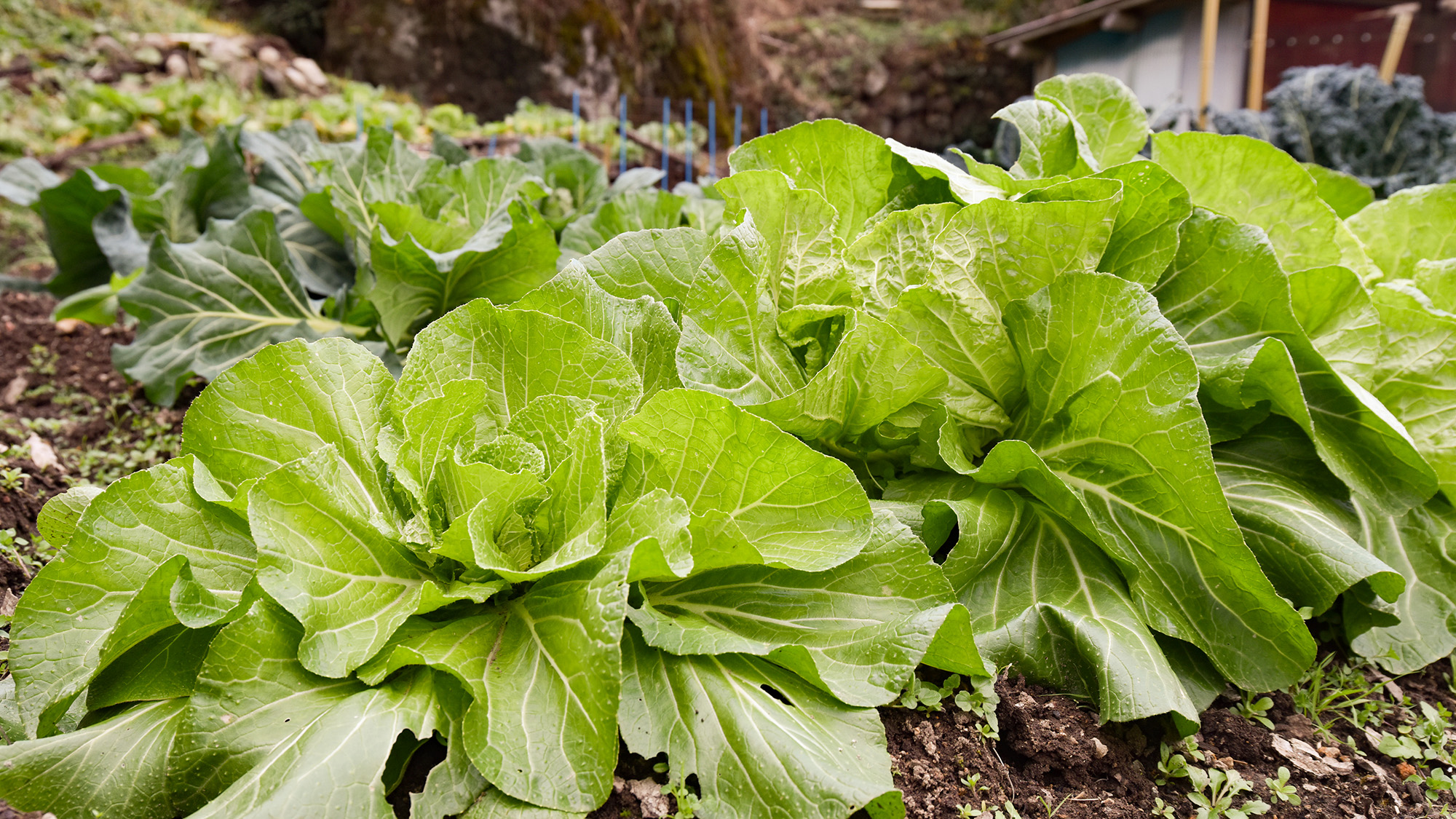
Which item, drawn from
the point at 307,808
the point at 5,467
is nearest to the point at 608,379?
the point at 307,808

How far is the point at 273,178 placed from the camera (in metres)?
3.90

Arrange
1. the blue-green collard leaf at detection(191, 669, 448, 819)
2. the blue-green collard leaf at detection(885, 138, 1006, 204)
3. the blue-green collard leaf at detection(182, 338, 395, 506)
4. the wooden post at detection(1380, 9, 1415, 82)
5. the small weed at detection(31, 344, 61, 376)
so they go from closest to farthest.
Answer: the blue-green collard leaf at detection(191, 669, 448, 819) → the blue-green collard leaf at detection(182, 338, 395, 506) → the blue-green collard leaf at detection(885, 138, 1006, 204) → the small weed at detection(31, 344, 61, 376) → the wooden post at detection(1380, 9, 1415, 82)

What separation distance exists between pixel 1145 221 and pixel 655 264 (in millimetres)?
1098

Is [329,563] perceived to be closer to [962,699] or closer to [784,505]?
[784,505]

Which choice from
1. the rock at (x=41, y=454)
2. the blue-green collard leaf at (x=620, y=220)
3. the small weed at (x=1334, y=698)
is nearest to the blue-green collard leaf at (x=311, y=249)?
the rock at (x=41, y=454)

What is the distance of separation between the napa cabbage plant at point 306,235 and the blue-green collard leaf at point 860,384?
147 centimetres

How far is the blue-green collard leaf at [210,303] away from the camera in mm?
3066

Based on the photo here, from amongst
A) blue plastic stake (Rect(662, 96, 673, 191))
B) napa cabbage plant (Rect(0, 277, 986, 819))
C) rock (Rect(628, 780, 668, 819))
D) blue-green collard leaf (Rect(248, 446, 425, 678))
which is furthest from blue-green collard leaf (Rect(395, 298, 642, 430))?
blue plastic stake (Rect(662, 96, 673, 191))

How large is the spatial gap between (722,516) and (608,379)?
0.37 meters

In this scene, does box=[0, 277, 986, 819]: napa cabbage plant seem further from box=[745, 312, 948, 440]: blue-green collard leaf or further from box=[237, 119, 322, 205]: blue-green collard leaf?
box=[237, 119, 322, 205]: blue-green collard leaf

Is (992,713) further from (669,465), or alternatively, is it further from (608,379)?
(608,379)

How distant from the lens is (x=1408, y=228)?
2430mm

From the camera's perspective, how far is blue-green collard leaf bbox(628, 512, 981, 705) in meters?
1.44

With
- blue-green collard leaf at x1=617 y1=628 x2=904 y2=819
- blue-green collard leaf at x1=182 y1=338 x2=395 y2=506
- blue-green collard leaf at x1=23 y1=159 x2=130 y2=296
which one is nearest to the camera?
blue-green collard leaf at x1=617 y1=628 x2=904 y2=819
